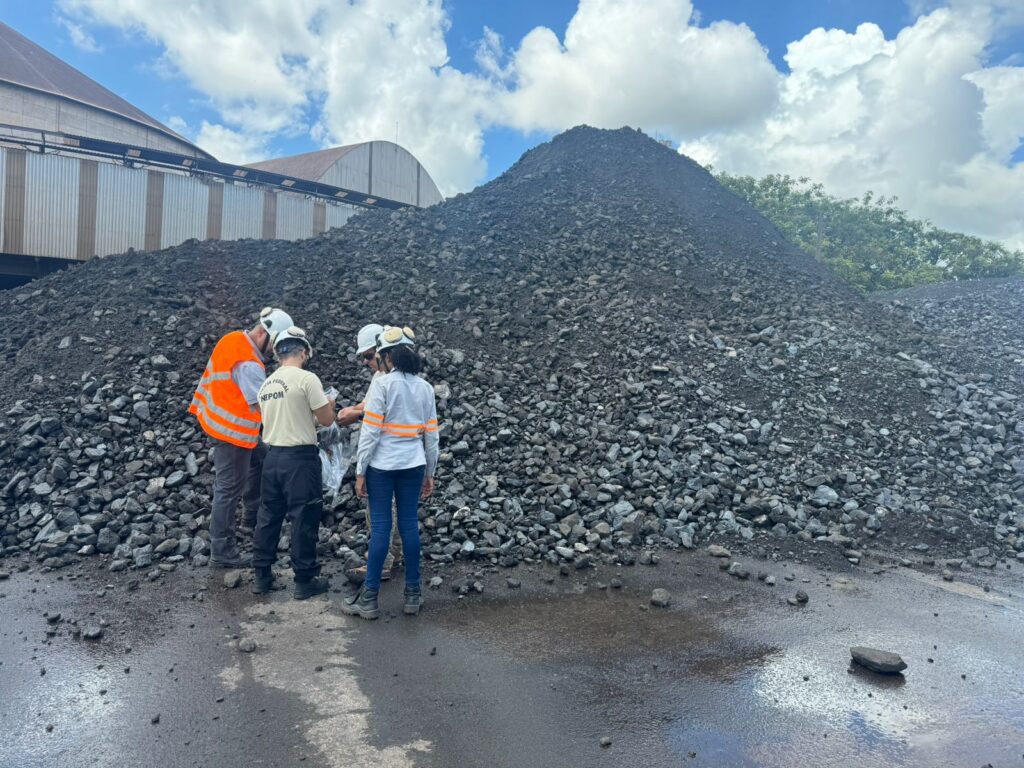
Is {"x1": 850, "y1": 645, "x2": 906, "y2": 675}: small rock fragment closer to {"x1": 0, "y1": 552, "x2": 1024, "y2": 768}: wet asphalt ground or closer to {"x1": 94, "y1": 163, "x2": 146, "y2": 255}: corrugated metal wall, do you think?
{"x1": 0, "y1": 552, "x2": 1024, "y2": 768}: wet asphalt ground

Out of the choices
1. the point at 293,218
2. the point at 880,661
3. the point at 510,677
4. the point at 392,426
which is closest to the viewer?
the point at 510,677

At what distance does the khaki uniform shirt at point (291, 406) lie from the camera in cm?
416

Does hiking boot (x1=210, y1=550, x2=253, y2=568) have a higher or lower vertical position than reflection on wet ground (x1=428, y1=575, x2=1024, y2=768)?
higher

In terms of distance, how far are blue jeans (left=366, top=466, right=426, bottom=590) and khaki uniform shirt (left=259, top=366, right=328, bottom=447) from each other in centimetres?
54

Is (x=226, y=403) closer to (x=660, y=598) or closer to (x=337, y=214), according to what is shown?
(x=660, y=598)

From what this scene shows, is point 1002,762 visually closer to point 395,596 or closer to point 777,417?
point 395,596

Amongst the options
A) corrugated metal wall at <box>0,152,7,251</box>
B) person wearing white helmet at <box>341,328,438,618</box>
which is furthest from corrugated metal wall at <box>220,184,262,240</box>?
person wearing white helmet at <box>341,328,438,618</box>

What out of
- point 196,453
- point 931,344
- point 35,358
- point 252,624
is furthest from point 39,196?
point 931,344

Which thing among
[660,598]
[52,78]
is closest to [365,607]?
[660,598]

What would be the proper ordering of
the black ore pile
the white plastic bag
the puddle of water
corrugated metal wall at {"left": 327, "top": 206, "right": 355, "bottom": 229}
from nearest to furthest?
the puddle of water → the white plastic bag → the black ore pile → corrugated metal wall at {"left": 327, "top": 206, "right": 355, "bottom": 229}

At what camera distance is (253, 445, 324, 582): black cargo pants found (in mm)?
4172

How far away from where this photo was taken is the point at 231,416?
4.60 metres

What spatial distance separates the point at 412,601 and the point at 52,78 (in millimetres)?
28520

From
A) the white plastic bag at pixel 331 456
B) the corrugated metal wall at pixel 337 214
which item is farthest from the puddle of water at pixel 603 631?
the corrugated metal wall at pixel 337 214
